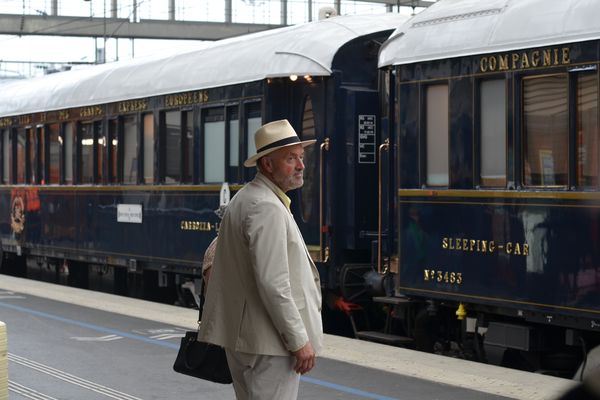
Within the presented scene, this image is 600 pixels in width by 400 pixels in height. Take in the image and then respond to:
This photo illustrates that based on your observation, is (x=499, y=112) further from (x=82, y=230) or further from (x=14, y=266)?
(x=14, y=266)

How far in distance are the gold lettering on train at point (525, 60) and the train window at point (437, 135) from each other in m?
0.67

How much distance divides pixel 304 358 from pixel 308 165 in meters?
8.72

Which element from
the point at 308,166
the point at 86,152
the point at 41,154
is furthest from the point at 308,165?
the point at 41,154

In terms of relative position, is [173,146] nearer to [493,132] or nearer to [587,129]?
[493,132]

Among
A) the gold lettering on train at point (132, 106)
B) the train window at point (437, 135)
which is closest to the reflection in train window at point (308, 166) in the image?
the train window at point (437, 135)

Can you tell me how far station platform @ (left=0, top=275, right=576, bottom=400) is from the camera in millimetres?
8836

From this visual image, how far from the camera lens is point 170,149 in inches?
652

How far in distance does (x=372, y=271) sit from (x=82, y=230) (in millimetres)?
7515

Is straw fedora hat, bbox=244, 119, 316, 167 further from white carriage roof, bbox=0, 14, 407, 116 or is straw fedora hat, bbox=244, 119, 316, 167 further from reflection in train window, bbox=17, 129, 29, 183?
reflection in train window, bbox=17, 129, 29, 183

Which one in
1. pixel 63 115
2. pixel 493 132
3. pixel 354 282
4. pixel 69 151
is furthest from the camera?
pixel 63 115

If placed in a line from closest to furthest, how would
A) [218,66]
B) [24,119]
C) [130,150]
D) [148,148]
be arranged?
[218,66] < [148,148] < [130,150] < [24,119]

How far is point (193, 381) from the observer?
954 centimetres

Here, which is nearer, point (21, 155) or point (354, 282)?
point (354, 282)

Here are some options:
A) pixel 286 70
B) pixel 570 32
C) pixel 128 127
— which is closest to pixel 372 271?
pixel 286 70
